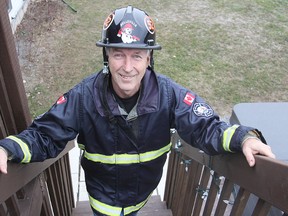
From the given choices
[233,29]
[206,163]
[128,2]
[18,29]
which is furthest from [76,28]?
[206,163]

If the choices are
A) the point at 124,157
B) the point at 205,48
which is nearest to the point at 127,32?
the point at 124,157

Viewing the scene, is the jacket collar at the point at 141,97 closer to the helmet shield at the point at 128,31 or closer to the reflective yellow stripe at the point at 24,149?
the helmet shield at the point at 128,31

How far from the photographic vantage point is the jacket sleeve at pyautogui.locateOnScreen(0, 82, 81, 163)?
2.02 metres

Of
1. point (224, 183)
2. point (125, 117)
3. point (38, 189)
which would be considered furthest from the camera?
point (38, 189)

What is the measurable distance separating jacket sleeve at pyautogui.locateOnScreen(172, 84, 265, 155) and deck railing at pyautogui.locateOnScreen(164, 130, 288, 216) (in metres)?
0.08

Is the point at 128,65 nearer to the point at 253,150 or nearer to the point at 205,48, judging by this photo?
the point at 253,150

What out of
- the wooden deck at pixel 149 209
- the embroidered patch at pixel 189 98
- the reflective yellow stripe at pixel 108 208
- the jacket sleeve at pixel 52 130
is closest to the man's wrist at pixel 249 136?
the embroidered patch at pixel 189 98

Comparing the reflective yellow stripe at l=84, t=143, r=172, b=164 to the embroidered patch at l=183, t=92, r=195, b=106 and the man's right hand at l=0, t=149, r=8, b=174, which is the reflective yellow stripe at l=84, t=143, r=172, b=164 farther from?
the man's right hand at l=0, t=149, r=8, b=174

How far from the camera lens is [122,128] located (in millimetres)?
2275

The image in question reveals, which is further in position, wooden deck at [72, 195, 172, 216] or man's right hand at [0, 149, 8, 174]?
wooden deck at [72, 195, 172, 216]

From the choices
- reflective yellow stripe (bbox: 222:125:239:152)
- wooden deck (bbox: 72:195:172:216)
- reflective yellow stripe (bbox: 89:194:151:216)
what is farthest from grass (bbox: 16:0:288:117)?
reflective yellow stripe (bbox: 222:125:239:152)

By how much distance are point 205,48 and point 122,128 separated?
598cm

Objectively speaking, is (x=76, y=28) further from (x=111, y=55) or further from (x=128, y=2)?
(x=111, y=55)

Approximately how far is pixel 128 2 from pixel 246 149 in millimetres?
8730
